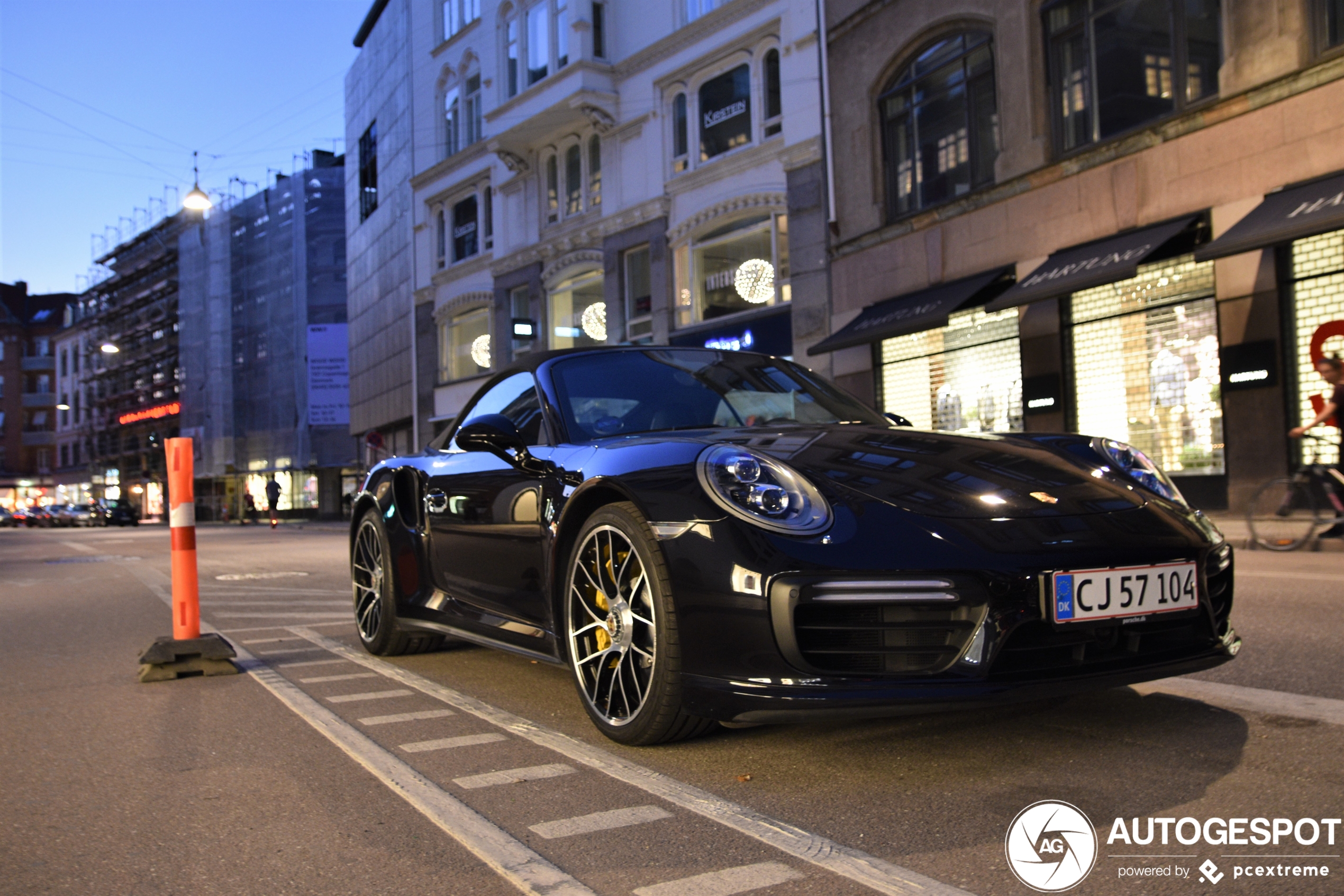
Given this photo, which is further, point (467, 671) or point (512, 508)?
point (467, 671)

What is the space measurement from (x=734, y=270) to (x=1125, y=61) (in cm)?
887

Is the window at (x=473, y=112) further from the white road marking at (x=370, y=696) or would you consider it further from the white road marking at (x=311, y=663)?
the white road marking at (x=370, y=696)

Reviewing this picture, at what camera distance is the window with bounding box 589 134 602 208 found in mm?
26375

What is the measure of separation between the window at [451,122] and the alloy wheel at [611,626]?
102ft

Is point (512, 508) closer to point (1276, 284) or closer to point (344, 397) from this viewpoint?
point (1276, 284)

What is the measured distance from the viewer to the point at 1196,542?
2.97 metres

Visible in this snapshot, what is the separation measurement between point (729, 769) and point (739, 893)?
88 centimetres

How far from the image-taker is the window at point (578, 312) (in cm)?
2655

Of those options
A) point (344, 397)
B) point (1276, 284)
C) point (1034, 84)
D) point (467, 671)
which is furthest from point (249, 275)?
point (467, 671)

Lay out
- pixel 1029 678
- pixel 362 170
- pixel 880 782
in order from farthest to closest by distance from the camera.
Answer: pixel 362 170 < pixel 880 782 < pixel 1029 678

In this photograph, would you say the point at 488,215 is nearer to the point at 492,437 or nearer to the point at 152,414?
the point at 492,437

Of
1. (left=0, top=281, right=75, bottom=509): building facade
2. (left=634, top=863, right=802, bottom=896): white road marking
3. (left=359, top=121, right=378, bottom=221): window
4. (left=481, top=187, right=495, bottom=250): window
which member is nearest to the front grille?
(left=634, top=863, right=802, bottom=896): white road marking

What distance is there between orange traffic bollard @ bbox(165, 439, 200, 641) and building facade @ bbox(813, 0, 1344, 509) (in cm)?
1114

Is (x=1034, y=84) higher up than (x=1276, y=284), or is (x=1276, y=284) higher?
(x=1034, y=84)
